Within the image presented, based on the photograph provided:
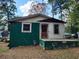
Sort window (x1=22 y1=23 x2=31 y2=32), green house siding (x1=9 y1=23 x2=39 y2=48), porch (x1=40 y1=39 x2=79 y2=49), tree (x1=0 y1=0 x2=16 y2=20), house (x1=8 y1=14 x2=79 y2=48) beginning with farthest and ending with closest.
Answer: tree (x1=0 y1=0 x2=16 y2=20) < window (x1=22 y1=23 x2=31 y2=32) < house (x1=8 y1=14 x2=79 y2=48) < green house siding (x1=9 y1=23 x2=39 y2=48) < porch (x1=40 y1=39 x2=79 y2=49)

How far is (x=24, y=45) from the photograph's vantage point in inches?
1011

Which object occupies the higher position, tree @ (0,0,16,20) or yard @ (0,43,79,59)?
tree @ (0,0,16,20)

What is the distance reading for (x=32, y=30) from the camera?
2634 centimetres

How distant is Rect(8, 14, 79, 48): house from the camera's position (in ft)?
84.9

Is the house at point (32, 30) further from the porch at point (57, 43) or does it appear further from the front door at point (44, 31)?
the porch at point (57, 43)

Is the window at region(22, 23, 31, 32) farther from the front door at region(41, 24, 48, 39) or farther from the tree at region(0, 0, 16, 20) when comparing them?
the tree at region(0, 0, 16, 20)

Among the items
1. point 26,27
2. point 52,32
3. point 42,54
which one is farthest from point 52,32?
point 42,54

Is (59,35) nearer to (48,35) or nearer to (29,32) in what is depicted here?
(48,35)

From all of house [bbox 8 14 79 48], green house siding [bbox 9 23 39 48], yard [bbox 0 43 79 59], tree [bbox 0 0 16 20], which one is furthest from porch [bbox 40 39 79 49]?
tree [bbox 0 0 16 20]

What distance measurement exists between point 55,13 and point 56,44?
23559 mm

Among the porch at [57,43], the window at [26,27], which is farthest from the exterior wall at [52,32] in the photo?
the porch at [57,43]

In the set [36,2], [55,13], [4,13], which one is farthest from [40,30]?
[4,13]

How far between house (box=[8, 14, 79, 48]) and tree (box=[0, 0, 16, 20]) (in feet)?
84.7

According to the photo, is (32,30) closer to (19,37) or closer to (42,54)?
(19,37)
